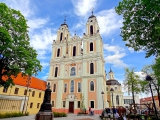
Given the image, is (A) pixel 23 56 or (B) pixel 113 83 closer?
(A) pixel 23 56

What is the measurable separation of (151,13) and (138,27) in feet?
5.22

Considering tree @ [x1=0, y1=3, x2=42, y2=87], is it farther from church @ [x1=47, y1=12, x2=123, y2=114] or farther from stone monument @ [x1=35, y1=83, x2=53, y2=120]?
church @ [x1=47, y1=12, x2=123, y2=114]

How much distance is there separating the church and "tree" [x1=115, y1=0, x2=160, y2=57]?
62.7 feet

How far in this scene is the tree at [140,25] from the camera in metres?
9.58

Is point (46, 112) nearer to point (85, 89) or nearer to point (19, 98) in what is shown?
point (19, 98)

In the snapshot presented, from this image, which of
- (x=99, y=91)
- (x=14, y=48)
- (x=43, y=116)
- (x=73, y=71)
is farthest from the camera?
(x=73, y=71)

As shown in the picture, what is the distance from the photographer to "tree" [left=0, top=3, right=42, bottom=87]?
1337 cm

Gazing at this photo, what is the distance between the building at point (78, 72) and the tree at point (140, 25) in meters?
19.8

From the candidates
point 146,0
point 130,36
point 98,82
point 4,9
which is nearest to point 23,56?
point 4,9

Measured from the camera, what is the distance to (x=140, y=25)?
10.4 m

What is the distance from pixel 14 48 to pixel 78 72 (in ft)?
72.0

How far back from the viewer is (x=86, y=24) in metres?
39.7

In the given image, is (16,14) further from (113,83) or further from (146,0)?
(113,83)

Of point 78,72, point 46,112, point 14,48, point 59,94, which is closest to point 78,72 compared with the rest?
point 78,72
